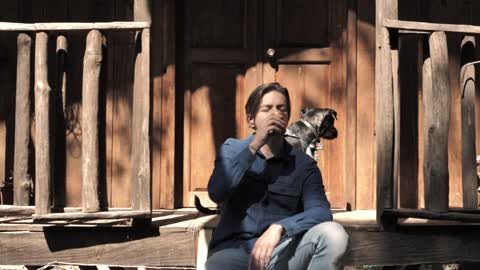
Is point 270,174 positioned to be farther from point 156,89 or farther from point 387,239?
point 156,89

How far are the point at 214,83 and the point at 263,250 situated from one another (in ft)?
10.8

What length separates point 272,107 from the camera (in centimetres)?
459

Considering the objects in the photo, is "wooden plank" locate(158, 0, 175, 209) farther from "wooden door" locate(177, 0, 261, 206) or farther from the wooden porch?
the wooden porch

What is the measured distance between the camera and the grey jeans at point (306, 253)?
171 inches

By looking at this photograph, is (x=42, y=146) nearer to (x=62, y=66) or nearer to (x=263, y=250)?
(x=62, y=66)

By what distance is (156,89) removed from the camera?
730 centimetres

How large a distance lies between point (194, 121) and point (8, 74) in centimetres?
163

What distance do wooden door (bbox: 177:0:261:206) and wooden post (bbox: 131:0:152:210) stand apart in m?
1.57

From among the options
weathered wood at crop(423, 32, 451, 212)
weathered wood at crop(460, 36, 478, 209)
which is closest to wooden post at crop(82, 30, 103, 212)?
weathered wood at crop(423, 32, 451, 212)

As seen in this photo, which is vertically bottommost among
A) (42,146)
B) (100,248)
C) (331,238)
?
(100,248)

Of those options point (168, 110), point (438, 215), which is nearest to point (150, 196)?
point (168, 110)

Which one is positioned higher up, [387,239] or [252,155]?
[252,155]

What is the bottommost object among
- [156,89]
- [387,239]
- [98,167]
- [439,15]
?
[387,239]

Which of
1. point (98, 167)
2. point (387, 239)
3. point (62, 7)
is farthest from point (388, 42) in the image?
point (62, 7)
